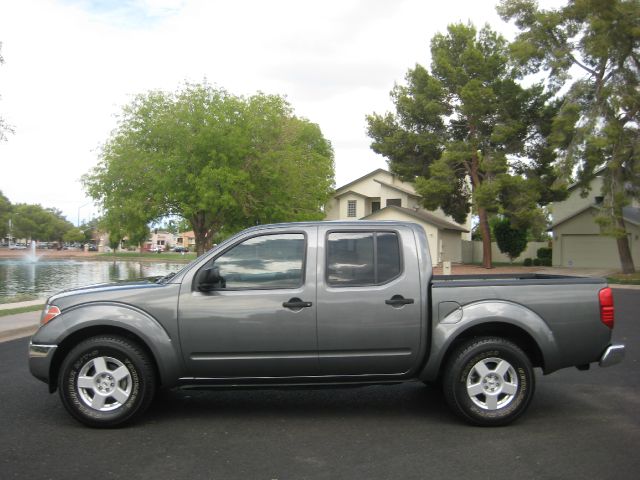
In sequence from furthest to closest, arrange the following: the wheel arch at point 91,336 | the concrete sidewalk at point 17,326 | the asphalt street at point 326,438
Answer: the concrete sidewalk at point 17,326 → the wheel arch at point 91,336 → the asphalt street at point 326,438

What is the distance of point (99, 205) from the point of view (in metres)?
37.4

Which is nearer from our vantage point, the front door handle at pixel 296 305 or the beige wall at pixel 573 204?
the front door handle at pixel 296 305

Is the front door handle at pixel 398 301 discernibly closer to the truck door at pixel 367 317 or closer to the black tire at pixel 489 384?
the truck door at pixel 367 317

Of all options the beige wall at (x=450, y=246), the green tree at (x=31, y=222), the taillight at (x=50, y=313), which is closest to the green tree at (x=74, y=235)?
the green tree at (x=31, y=222)

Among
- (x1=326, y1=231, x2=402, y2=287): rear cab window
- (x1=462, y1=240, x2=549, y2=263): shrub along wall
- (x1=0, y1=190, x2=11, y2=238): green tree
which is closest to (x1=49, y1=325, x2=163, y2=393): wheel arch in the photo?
(x1=326, y1=231, x2=402, y2=287): rear cab window

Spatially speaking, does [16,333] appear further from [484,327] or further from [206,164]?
[206,164]

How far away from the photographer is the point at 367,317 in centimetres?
525

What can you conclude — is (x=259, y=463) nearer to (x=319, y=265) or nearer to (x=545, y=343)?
(x=319, y=265)

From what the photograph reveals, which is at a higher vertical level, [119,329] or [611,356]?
[119,329]

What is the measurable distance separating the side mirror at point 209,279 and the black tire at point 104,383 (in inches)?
31.7

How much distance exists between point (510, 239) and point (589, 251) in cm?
689

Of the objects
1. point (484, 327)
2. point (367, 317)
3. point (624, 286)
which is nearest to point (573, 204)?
point (624, 286)

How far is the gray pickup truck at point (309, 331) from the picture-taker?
520cm

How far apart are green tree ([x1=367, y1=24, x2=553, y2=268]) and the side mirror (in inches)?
1176
